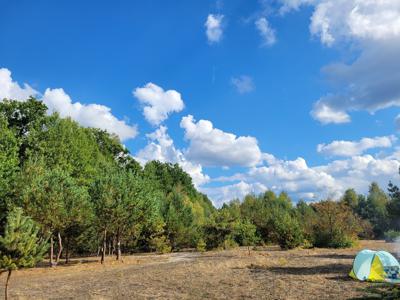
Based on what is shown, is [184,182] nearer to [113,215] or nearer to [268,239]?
[268,239]

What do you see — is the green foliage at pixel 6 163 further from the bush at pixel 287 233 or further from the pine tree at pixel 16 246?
the bush at pixel 287 233

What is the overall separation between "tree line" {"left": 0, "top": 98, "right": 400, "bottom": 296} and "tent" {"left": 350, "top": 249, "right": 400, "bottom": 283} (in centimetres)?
1707

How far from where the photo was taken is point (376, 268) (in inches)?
899

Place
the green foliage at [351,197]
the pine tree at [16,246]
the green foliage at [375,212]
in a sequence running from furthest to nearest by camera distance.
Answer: the green foliage at [351,197] → the green foliage at [375,212] → the pine tree at [16,246]

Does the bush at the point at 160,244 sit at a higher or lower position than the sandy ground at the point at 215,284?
higher

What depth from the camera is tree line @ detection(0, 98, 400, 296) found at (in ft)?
124

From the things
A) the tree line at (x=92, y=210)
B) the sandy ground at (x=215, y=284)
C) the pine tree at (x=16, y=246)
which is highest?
the tree line at (x=92, y=210)

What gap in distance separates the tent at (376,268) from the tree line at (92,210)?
17070mm

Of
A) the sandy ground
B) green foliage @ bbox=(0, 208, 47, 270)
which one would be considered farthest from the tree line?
the sandy ground

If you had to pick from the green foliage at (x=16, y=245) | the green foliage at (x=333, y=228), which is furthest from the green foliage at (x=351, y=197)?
the green foliage at (x=16, y=245)

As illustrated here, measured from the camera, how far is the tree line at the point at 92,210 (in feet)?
124

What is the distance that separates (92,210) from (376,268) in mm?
27415

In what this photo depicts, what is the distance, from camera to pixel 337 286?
68.1ft

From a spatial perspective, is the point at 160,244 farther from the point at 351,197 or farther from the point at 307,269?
the point at 351,197
